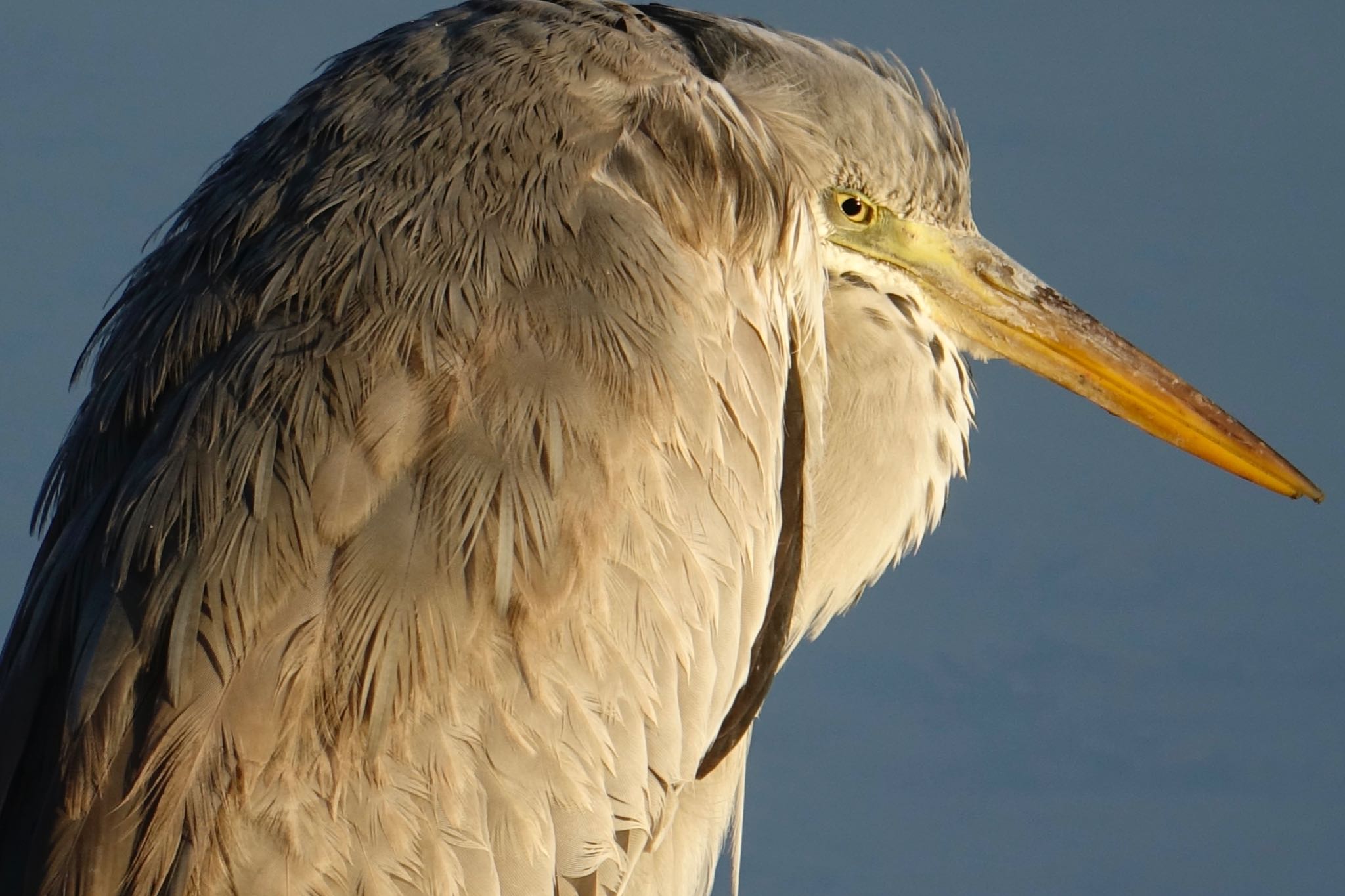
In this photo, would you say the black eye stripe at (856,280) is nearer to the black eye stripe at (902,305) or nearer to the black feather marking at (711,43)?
the black eye stripe at (902,305)

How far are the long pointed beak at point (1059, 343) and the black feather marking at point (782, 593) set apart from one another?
10.6 inches

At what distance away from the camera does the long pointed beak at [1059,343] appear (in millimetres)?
2209

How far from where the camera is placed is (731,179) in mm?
1899

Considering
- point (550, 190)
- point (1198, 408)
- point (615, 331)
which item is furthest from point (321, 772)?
point (1198, 408)

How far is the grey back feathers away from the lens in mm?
1537

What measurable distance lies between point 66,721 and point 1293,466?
5.27 feet

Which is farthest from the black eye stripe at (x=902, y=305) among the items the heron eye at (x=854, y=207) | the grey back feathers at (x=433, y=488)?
the grey back feathers at (x=433, y=488)

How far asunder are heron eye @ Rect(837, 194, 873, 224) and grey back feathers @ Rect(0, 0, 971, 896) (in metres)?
0.09

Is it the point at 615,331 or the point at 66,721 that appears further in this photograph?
the point at 615,331

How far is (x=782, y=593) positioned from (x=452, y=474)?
573mm

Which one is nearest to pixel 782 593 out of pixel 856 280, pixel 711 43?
pixel 856 280

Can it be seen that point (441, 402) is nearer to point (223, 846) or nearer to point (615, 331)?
point (615, 331)

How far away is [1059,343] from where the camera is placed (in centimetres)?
230

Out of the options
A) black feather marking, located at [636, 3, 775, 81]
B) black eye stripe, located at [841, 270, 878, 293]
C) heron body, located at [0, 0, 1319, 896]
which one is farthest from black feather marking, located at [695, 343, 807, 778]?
black feather marking, located at [636, 3, 775, 81]
